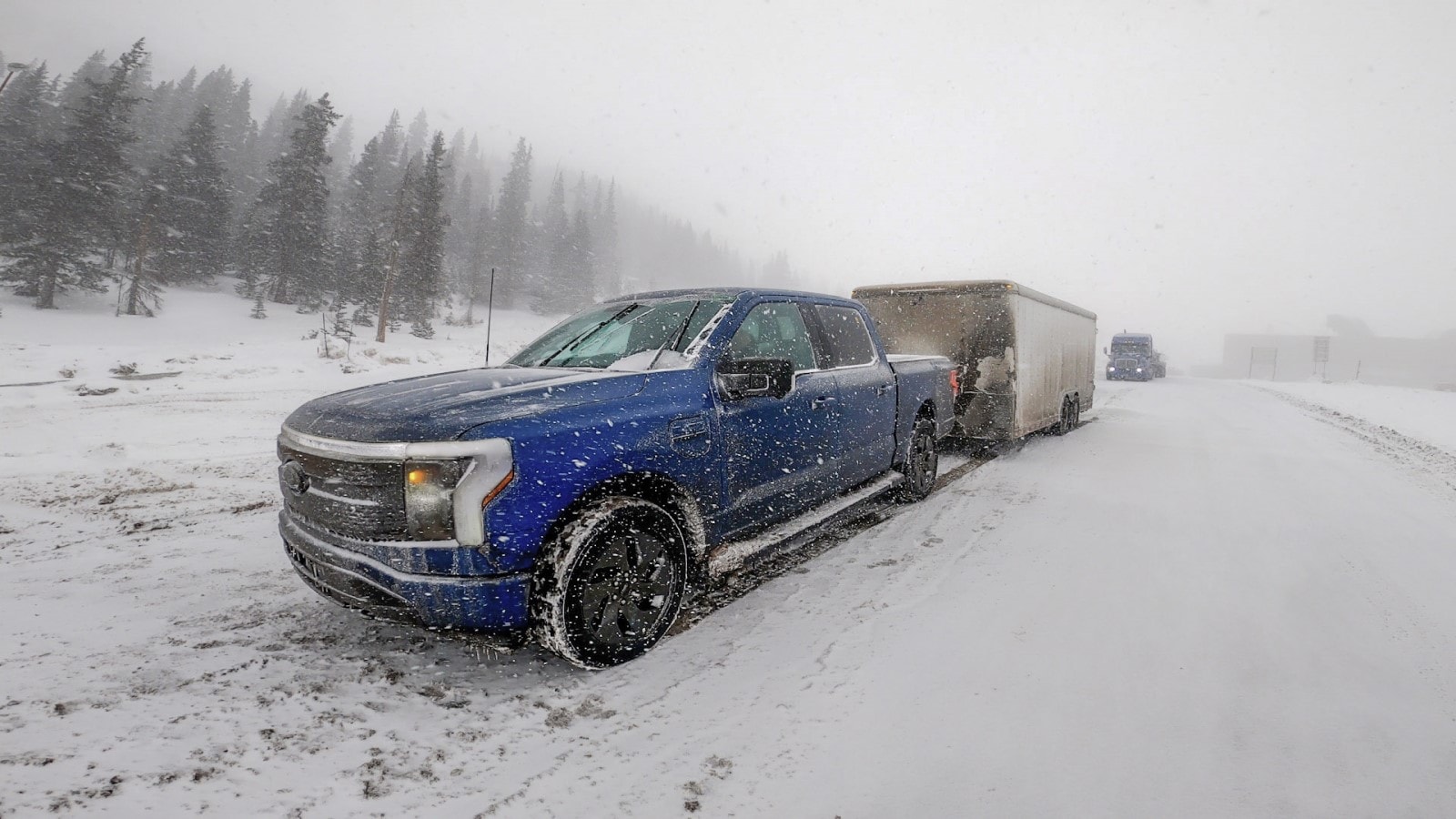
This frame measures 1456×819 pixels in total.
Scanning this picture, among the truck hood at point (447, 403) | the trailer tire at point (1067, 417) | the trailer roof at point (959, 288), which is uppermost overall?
the trailer roof at point (959, 288)

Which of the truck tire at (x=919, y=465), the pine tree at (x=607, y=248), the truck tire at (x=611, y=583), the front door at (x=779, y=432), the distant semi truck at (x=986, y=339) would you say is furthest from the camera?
the pine tree at (x=607, y=248)

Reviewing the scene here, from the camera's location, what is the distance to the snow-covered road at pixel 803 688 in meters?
2.09

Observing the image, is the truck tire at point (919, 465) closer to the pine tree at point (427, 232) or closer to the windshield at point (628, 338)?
the windshield at point (628, 338)

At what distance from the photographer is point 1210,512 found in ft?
19.0

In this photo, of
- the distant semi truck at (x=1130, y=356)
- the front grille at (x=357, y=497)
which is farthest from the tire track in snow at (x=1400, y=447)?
the distant semi truck at (x=1130, y=356)

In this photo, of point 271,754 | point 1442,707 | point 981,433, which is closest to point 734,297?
point 271,754

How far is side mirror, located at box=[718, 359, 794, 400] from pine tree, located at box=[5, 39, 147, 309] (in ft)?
157

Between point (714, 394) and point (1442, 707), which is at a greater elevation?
point (714, 394)

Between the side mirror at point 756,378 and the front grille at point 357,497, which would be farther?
the side mirror at point 756,378

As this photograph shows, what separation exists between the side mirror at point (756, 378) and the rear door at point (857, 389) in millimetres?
1224

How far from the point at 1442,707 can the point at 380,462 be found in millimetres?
4718

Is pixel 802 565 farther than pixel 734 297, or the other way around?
pixel 802 565

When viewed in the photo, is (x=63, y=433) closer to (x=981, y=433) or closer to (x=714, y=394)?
(x=714, y=394)

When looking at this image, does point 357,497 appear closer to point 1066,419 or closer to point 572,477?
point 572,477
